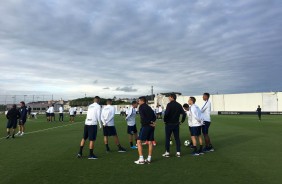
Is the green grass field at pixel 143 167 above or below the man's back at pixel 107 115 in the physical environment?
below

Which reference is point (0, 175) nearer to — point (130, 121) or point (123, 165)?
point (123, 165)

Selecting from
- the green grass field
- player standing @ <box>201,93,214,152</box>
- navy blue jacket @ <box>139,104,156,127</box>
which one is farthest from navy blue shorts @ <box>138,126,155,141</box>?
player standing @ <box>201,93,214,152</box>

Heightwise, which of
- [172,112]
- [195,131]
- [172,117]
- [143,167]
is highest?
[172,112]

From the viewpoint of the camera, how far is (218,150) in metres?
11.6

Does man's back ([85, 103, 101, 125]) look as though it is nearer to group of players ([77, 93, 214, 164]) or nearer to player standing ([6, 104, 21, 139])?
group of players ([77, 93, 214, 164])

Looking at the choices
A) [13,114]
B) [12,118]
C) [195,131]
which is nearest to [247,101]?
[13,114]

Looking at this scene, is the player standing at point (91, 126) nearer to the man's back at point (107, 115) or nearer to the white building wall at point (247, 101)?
the man's back at point (107, 115)

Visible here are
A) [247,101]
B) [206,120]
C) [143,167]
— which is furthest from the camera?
[247,101]

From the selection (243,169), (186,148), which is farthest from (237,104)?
(243,169)

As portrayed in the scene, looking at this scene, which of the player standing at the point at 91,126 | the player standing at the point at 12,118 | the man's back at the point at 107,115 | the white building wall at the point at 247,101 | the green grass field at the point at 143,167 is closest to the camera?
the green grass field at the point at 143,167

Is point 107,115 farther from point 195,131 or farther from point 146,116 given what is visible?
point 195,131

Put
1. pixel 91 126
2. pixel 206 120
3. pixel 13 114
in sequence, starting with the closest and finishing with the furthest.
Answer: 1. pixel 91 126
2. pixel 206 120
3. pixel 13 114

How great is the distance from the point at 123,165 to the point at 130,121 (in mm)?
4170

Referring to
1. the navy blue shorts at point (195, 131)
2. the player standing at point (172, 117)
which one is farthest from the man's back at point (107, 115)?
the navy blue shorts at point (195, 131)
